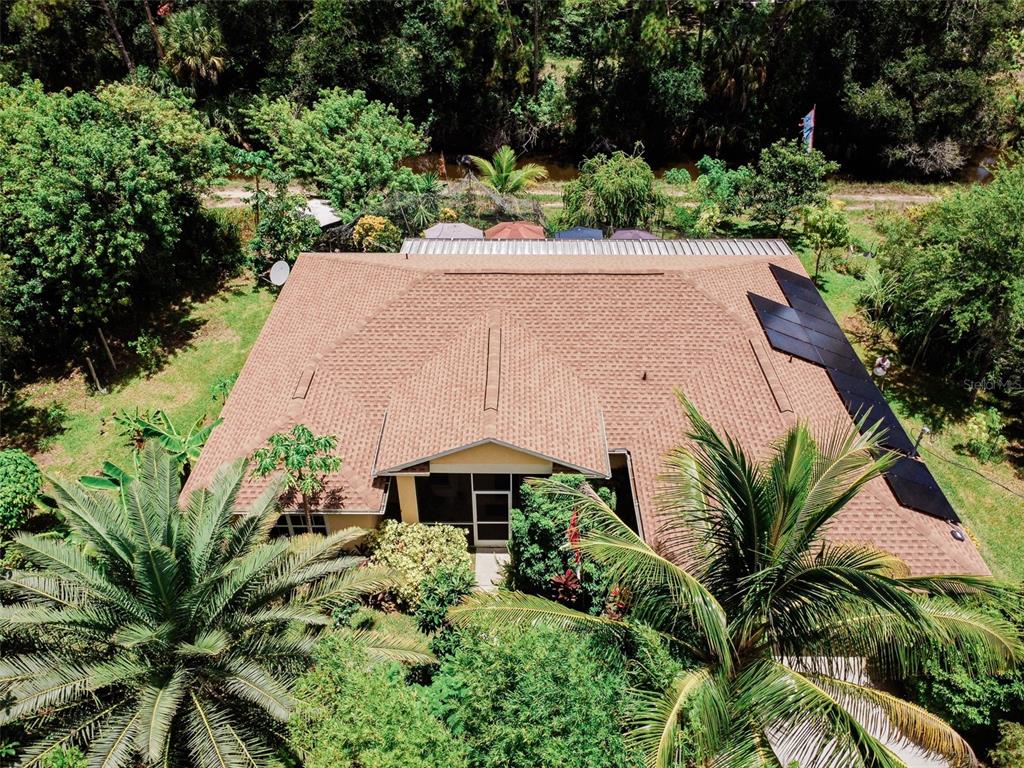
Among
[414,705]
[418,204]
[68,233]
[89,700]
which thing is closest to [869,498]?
[414,705]

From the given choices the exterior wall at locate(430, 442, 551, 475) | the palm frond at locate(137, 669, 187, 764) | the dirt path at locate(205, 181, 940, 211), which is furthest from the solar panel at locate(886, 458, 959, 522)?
the dirt path at locate(205, 181, 940, 211)

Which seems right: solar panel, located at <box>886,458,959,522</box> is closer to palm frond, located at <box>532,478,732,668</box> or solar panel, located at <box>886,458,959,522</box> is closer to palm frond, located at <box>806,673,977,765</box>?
palm frond, located at <box>806,673,977,765</box>

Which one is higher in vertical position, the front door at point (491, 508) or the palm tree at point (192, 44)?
the palm tree at point (192, 44)

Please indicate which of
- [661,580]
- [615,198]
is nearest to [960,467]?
[661,580]

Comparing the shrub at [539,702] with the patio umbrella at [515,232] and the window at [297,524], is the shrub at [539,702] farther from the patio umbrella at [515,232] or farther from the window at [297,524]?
the patio umbrella at [515,232]

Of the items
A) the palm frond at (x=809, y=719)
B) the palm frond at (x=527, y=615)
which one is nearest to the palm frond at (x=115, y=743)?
the palm frond at (x=527, y=615)

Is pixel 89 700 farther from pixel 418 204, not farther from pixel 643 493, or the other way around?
pixel 418 204
